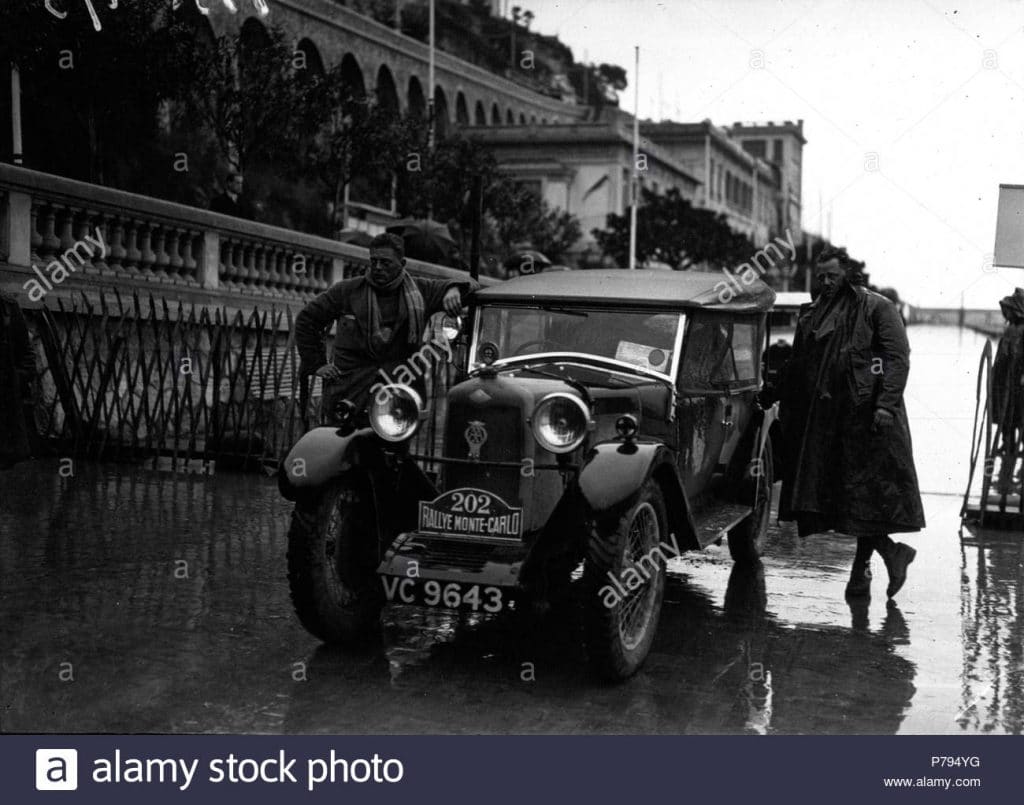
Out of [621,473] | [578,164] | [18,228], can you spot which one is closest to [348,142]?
[18,228]

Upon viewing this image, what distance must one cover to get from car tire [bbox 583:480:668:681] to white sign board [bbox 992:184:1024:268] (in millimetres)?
3427

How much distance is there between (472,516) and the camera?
229 inches

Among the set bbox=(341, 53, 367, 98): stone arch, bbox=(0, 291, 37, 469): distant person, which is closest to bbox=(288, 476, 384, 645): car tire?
bbox=(0, 291, 37, 469): distant person

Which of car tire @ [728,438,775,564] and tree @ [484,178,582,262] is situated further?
tree @ [484,178,582,262]

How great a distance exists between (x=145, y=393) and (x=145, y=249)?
87.0 inches

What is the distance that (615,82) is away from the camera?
8244 cm

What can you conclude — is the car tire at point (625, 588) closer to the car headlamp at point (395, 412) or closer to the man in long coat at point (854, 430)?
the car headlamp at point (395, 412)

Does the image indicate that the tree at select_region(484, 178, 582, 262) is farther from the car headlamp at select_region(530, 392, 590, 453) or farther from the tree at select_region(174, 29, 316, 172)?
the car headlamp at select_region(530, 392, 590, 453)

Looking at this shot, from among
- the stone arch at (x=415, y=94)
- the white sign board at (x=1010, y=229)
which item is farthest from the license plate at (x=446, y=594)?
the stone arch at (x=415, y=94)

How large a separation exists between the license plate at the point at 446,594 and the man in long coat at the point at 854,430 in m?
2.76

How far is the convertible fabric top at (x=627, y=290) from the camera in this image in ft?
22.9

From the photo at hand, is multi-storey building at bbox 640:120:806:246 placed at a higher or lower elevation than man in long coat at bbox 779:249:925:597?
higher

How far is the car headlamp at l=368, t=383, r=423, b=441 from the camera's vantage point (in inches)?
235

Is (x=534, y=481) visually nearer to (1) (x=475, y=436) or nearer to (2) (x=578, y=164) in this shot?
(1) (x=475, y=436)
